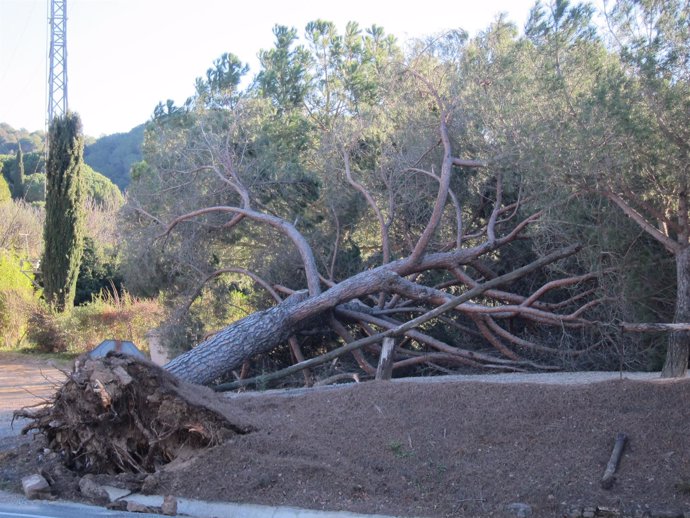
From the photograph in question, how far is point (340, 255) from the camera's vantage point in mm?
16266

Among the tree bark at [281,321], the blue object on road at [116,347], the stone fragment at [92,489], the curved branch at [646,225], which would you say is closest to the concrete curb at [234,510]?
the stone fragment at [92,489]

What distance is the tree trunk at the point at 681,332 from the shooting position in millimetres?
9055

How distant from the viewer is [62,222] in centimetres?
2580

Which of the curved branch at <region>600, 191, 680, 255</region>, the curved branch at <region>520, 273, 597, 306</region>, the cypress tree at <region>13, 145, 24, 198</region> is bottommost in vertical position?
the curved branch at <region>520, 273, 597, 306</region>

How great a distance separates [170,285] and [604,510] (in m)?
13.9

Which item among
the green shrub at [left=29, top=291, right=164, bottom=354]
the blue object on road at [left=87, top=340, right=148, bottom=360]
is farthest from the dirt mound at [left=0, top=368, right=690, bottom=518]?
the green shrub at [left=29, top=291, right=164, bottom=354]

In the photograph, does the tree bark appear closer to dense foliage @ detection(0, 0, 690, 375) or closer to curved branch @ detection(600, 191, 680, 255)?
dense foliage @ detection(0, 0, 690, 375)

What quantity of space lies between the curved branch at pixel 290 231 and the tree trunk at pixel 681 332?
6.13 metres

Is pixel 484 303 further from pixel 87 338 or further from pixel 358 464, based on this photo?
pixel 87 338

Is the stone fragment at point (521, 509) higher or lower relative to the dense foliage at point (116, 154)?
lower

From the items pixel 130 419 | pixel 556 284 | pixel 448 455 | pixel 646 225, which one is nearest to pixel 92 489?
pixel 130 419

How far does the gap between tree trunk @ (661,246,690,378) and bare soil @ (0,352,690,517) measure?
1524 millimetres

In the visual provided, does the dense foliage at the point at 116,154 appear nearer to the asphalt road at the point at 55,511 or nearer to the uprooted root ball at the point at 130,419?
the uprooted root ball at the point at 130,419

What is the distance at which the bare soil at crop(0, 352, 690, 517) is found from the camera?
6.03 meters
